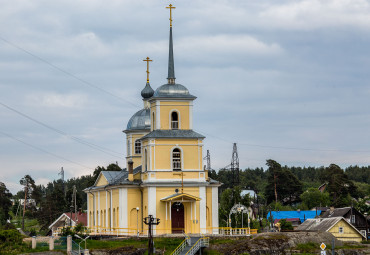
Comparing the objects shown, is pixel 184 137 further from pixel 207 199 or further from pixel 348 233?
pixel 348 233

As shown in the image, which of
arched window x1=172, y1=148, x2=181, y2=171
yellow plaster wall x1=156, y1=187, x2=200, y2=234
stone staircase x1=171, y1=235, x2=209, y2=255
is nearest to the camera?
stone staircase x1=171, y1=235, x2=209, y2=255

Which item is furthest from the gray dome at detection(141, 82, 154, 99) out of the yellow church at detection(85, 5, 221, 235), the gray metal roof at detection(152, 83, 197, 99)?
the gray metal roof at detection(152, 83, 197, 99)

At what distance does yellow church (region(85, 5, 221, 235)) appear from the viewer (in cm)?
6400

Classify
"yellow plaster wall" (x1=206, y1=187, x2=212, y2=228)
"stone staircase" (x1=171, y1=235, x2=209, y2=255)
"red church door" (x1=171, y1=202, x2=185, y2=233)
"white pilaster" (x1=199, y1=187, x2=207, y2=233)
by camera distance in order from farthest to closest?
"yellow plaster wall" (x1=206, y1=187, x2=212, y2=228) → "red church door" (x1=171, y1=202, x2=185, y2=233) → "white pilaster" (x1=199, y1=187, x2=207, y2=233) → "stone staircase" (x1=171, y1=235, x2=209, y2=255)

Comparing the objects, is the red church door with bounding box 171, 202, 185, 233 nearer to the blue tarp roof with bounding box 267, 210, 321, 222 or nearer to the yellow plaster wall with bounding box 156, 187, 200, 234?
the yellow plaster wall with bounding box 156, 187, 200, 234

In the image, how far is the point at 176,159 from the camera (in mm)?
65125

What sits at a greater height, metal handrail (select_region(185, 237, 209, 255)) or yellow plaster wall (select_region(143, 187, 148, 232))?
yellow plaster wall (select_region(143, 187, 148, 232))

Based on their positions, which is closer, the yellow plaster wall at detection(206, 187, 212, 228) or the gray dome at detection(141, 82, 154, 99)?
the yellow plaster wall at detection(206, 187, 212, 228)

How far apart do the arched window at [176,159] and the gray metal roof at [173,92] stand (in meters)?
4.57

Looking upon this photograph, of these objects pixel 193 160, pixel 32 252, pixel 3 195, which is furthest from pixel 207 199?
pixel 3 195

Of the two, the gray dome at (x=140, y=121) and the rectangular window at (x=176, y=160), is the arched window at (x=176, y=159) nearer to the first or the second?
the rectangular window at (x=176, y=160)

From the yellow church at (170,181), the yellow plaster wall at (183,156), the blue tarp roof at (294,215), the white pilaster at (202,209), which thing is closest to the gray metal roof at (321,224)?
the white pilaster at (202,209)

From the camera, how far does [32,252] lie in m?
56.4

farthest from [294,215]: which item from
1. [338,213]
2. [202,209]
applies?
[202,209]
